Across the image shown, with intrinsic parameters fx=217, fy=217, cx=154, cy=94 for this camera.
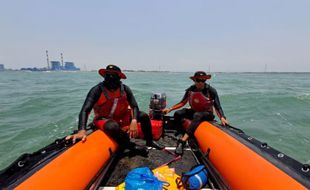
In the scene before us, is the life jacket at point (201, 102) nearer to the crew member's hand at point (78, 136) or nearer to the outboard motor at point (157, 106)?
the outboard motor at point (157, 106)

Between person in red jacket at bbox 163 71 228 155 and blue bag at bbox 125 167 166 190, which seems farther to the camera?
person in red jacket at bbox 163 71 228 155

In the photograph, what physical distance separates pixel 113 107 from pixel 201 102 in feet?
5.47

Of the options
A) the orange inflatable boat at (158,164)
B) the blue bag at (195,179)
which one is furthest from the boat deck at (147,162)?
the blue bag at (195,179)

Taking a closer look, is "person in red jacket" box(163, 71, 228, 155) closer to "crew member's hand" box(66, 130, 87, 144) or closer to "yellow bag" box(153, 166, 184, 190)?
"yellow bag" box(153, 166, 184, 190)

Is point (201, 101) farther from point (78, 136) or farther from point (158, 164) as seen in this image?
point (78, 136)

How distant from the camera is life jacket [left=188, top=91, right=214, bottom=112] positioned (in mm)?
3939

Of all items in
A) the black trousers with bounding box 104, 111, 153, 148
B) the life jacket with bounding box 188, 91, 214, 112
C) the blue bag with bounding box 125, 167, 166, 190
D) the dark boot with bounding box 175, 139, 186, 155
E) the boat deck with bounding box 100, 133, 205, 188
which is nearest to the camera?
the blue bag with bounding box 125, 167, 166, 190

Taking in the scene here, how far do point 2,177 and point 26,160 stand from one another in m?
0.28

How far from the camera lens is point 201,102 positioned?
396 centimetres

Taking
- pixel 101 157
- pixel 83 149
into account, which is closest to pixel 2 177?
pixel 83 149

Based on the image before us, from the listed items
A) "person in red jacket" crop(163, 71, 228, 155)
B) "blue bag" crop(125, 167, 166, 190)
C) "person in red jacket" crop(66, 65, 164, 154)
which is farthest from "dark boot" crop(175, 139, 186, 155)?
"blue bag" crop(125, 167, 166, 190)

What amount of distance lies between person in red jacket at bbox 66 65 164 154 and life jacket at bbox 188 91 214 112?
1.09 meters

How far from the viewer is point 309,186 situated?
1.53 meters

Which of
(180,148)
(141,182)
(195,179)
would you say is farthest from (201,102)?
(141,182)
